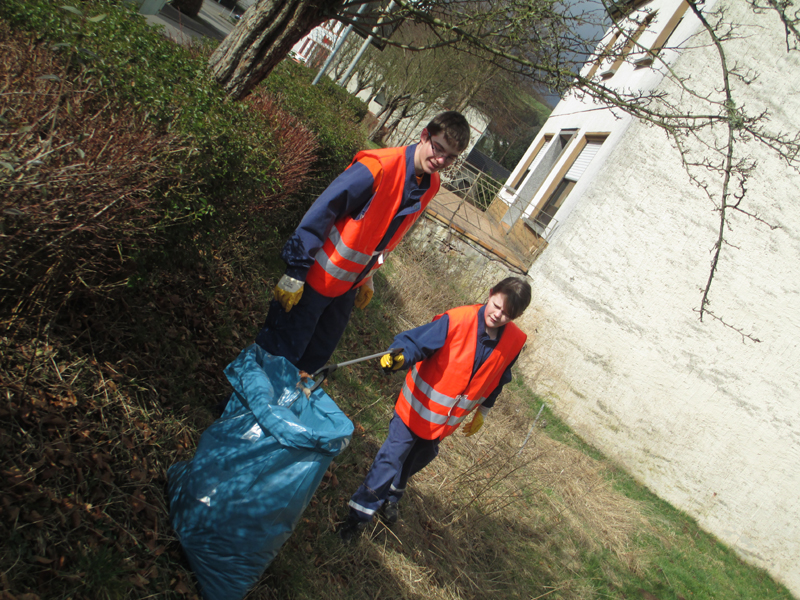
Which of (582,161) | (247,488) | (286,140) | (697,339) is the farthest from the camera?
(582,161)

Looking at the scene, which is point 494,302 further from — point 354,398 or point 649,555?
point 649,555

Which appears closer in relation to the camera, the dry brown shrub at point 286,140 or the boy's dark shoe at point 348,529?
the boy's dark shoe at point 348,529

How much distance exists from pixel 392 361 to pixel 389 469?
26.3 inches

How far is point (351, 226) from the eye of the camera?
95.6 inches

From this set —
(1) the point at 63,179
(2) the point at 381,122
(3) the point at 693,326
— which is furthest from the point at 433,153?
(2) the point at 381,122

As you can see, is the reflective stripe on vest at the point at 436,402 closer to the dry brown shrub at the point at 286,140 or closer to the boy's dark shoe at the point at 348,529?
the boy's dark shoe at the point at 348,529

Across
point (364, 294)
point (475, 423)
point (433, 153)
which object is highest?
point (433, 153)

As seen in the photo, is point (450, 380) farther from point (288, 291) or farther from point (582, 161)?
point (582, 161)

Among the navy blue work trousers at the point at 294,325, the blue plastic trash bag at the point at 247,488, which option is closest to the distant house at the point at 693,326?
the navy blue work trousers at the point at 294,325

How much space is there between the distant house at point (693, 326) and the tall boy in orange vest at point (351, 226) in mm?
5654

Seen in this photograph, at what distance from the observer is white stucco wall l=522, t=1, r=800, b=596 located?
7.01 meters

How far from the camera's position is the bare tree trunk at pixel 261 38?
281cm

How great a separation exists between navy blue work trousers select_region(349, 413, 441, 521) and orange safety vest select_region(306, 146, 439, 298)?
0.92 metres

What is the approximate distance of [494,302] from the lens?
8.90ft
